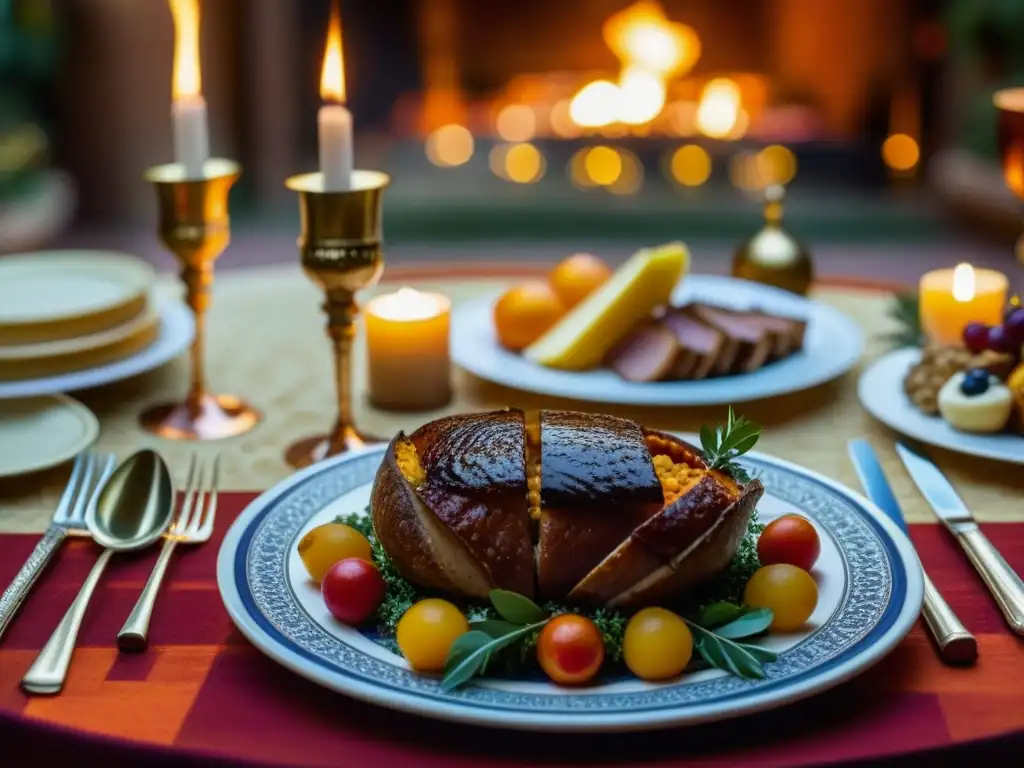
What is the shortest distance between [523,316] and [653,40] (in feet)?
12.4

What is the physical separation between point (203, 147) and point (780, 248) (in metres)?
0.92

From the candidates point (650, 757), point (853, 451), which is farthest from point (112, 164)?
point (650, 757)

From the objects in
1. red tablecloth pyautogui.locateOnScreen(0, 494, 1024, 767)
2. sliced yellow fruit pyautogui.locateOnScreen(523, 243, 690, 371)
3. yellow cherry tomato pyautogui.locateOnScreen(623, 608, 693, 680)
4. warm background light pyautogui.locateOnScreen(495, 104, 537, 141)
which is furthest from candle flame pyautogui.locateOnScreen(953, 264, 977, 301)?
warm background light pyautogui.locateOnScreen(495, 104, 537, 141)

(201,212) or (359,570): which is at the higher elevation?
(201,212)

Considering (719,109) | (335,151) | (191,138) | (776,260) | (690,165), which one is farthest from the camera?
(719,109)

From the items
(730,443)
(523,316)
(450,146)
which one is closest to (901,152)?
(450,146)

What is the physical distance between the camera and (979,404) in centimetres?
131

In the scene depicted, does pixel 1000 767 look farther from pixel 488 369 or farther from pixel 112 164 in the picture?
pixel 112 164

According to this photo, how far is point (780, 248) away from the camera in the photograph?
195 centimetres

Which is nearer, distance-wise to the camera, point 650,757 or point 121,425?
point 650,757

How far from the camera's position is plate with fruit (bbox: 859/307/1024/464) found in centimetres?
131

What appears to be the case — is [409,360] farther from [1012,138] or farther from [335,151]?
[1012,138]

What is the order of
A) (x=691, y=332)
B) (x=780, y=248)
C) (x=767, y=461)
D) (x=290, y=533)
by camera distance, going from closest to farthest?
(x=290, y=533) < (x=767, y=461) < (x=691, y=332) < (x=780, y=248)

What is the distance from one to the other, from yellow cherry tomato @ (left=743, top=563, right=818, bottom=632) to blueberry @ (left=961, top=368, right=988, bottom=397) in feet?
1.68
